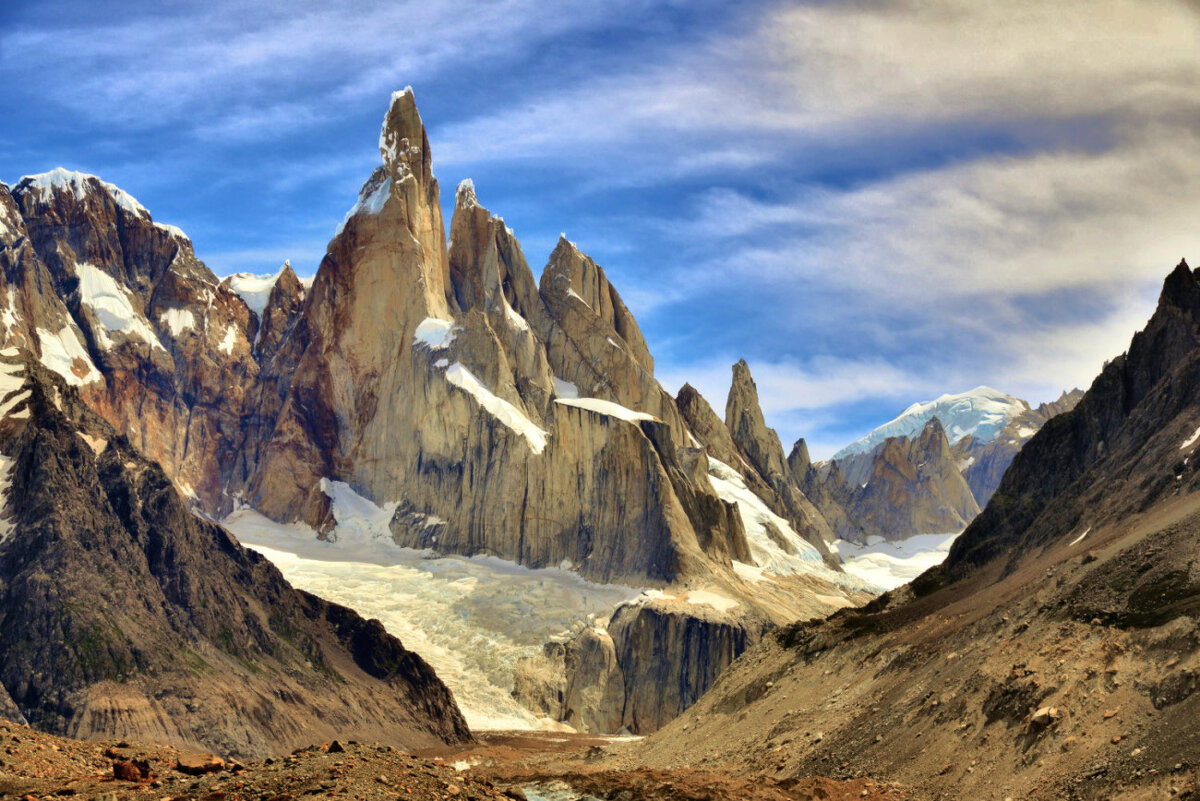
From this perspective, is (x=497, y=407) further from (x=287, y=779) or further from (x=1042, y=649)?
(x=287, y=779)

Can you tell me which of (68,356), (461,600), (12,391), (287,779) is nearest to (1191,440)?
(287,779)

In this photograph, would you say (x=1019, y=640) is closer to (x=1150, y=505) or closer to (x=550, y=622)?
(x=1150, y=505)

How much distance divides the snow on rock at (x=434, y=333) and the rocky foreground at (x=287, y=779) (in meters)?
143

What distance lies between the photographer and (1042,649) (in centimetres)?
4269

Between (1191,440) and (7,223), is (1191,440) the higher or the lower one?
the lower one

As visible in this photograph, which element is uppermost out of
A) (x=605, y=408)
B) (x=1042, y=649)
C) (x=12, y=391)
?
(x=605, y=408)

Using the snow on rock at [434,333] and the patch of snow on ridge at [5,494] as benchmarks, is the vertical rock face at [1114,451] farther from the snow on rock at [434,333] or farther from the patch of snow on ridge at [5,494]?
the snow on rock at [434,333]

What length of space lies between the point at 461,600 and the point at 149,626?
63.9 metres

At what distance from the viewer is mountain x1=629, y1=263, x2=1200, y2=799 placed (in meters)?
34.9

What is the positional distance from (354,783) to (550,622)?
12201 centimetres

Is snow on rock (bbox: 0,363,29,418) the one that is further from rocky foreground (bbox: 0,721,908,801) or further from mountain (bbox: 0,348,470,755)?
rocky foreground (bbox: 0,721,908,801)

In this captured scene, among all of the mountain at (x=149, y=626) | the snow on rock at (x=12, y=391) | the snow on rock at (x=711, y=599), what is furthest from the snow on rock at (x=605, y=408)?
the snow on rock at (x=12, y=391)

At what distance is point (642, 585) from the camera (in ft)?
528

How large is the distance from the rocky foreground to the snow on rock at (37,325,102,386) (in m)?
155
